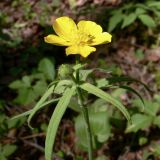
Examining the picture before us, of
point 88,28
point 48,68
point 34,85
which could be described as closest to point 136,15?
point 48,68

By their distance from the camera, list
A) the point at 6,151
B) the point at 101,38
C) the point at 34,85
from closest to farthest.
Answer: the point at 101,38
the point at 6,151
the point at 34,85

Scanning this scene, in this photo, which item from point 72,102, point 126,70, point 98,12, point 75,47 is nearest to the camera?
point 75,47

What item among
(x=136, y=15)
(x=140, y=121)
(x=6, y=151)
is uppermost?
(x=136, y=15)

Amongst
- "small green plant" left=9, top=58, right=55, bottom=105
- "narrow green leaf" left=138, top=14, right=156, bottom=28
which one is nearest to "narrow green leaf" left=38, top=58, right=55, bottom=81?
"small green plant" left=9, top=58, right=55, bottom=105

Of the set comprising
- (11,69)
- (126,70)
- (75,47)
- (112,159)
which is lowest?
(112,159)

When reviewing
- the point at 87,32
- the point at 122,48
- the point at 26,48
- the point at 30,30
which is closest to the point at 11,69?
the point at 26,48

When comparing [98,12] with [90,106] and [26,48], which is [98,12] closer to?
[26,48]

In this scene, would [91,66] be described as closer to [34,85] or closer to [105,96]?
[34,85]

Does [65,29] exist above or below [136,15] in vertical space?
above
